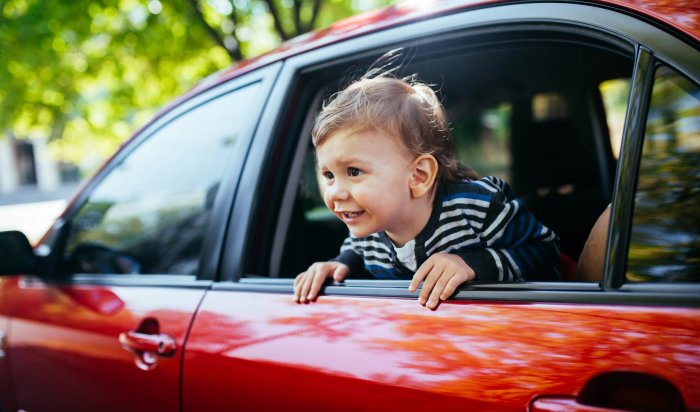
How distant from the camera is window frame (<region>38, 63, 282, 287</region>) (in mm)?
1789

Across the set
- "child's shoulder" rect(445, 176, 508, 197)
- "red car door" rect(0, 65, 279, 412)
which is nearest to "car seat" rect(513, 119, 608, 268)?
"child's shoulder" rect(445, 176, 508, 197)

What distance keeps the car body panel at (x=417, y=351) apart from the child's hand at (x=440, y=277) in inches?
1.0

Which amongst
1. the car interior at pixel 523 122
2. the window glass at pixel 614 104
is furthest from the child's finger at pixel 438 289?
the window glass at pixel 614 104

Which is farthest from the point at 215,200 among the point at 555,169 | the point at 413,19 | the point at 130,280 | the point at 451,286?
the point at 555,169

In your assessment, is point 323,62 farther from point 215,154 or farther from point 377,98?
point 215,154

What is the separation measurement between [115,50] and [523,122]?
281 inches

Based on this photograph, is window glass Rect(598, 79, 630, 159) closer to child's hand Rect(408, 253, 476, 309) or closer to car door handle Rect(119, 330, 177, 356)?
child's hand Rect(408, 253, 476, 309)

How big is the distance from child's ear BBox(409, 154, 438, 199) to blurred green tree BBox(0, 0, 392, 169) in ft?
21.3

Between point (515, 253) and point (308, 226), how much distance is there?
2.94 ft

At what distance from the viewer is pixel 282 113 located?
1.77m

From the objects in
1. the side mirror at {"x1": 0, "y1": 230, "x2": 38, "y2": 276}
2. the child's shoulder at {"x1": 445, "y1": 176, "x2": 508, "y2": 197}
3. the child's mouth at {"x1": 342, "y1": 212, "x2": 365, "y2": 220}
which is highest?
the child's shoulder at {"x1": 445, "y1": 176, "x2": 508, "y2": 197}

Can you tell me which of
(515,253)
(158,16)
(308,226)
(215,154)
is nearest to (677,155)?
(515,253)

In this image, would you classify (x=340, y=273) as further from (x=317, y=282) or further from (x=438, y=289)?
(x=438, y=289)

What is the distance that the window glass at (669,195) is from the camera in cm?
105
